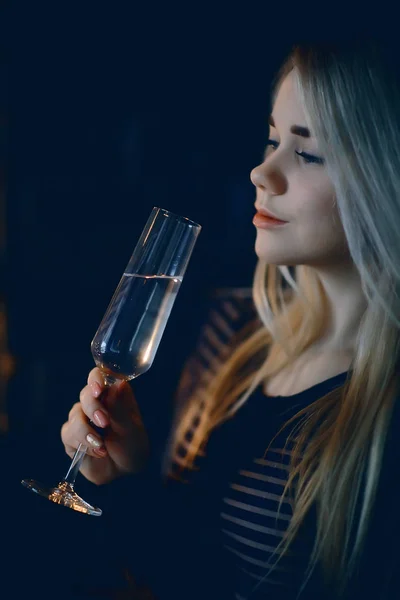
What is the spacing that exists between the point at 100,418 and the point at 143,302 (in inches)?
8.2

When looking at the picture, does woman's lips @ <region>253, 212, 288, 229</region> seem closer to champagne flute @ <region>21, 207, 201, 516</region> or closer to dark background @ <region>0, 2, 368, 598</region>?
champagne flute @ <region>21, 207, 201, 516</region>

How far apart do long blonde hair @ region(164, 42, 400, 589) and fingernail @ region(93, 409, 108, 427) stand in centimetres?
33

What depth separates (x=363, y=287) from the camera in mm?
1231

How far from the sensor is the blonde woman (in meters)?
1.15

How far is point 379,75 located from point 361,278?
0.34 metres

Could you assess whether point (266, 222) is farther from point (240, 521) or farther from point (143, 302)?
point (240, 521)

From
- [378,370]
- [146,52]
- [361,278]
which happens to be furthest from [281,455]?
[146,52]

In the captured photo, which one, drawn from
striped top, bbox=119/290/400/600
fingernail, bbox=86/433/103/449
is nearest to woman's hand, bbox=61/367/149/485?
fingernail, bbox=86/433/103/449

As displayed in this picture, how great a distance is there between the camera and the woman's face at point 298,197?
46.8 inches

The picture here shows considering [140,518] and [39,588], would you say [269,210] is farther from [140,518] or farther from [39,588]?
[39,588]

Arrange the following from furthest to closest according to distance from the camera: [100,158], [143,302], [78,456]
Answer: [100,158]
[78,456]
[143,302]

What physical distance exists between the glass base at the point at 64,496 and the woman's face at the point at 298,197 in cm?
52

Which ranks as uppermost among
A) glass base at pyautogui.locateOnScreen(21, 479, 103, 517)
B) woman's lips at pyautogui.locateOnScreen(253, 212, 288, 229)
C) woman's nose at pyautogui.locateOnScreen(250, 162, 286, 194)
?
woman's nose at pyautogui.locateOnScreen(250, 162, 286, 194)

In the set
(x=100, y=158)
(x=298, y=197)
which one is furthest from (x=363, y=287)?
(x=100, y=158)
